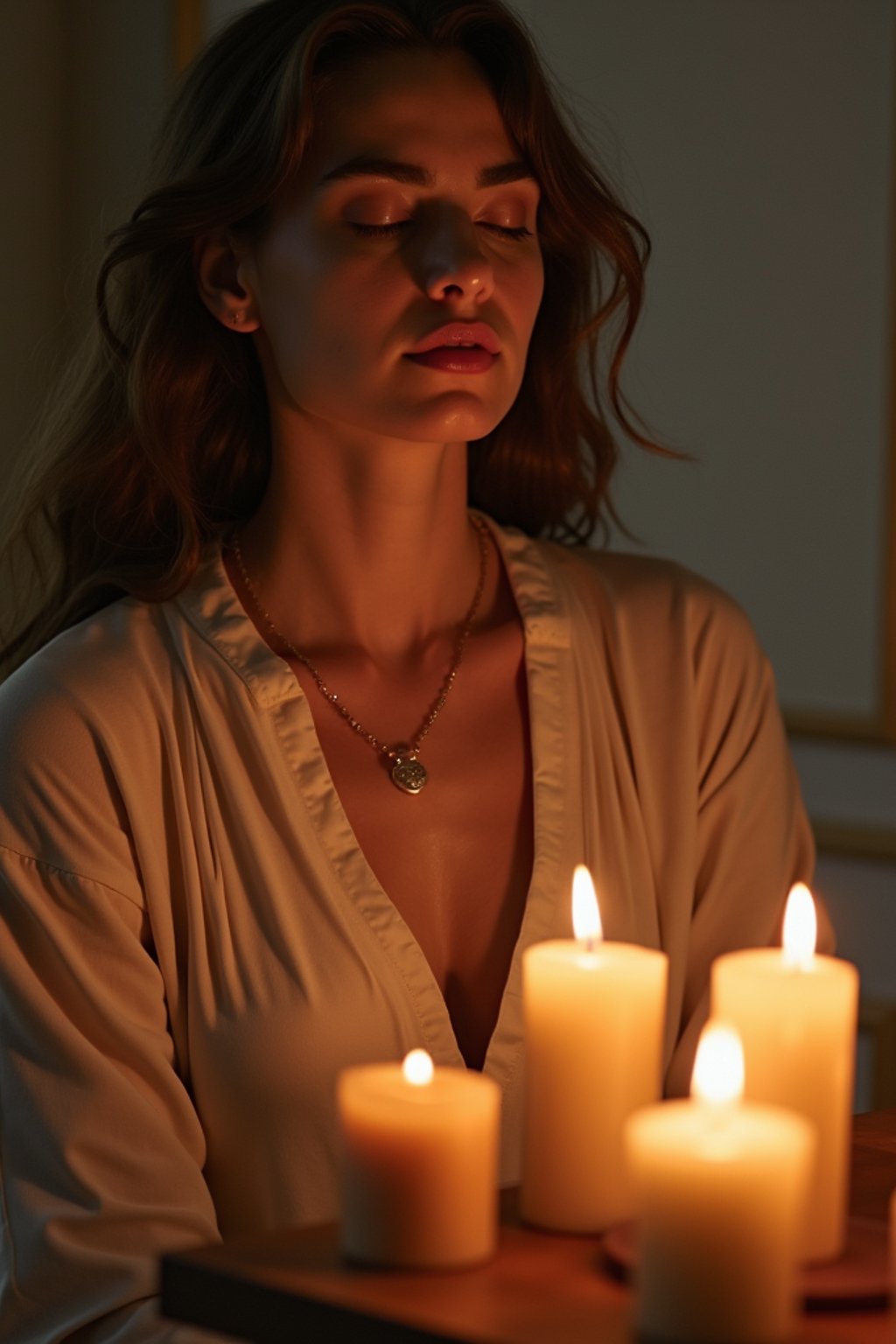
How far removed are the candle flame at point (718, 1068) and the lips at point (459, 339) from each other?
0.89 meters

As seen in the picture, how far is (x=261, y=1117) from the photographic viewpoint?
1460mm

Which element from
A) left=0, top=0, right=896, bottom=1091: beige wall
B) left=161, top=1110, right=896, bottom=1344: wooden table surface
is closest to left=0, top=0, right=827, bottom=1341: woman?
left=161, top=1110, right=896, bottom=1344: wooden table surface

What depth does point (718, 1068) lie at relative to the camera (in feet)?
2.12

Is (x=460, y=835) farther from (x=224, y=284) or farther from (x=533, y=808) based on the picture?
(x=224, y=284)

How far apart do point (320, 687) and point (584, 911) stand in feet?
2.83

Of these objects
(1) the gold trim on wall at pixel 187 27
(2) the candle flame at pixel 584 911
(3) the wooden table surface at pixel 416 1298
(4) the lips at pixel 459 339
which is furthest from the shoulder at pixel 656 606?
(1) the gold trim on wall at pixel 187 27

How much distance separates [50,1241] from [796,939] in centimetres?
79

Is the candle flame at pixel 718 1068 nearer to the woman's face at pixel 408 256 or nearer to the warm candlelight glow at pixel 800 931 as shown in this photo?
the warm candlelight glow at pixel 800 931

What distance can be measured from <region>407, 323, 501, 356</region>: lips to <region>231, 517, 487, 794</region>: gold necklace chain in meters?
0.29

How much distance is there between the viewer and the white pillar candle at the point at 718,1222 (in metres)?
0.60

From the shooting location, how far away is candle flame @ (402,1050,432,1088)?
0.70m

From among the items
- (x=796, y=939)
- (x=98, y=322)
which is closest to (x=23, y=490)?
(x=98, y=322)

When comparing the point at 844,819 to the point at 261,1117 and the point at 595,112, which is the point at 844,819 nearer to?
the point at 595,112

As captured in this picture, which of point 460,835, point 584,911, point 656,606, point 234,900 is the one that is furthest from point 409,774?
point 584,911
